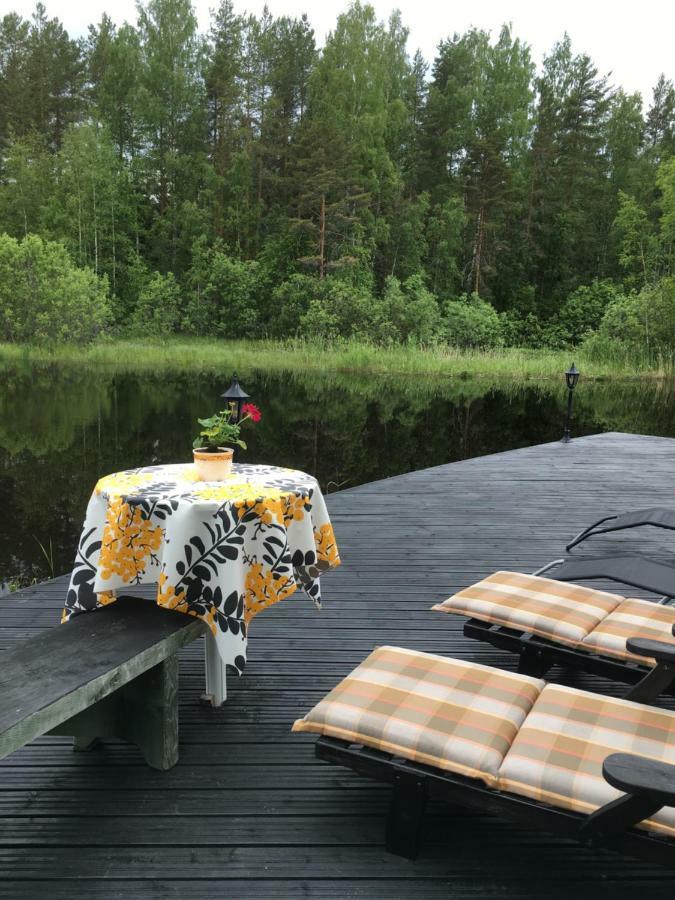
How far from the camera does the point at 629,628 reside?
2348mm

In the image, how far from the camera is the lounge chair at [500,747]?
142cm

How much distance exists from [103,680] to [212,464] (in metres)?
0.79

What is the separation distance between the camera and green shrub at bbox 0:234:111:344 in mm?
20188

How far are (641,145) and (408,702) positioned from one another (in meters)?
33.7

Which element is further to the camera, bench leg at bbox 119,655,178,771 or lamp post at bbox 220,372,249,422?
lamp post at bbox 220,372,249,422

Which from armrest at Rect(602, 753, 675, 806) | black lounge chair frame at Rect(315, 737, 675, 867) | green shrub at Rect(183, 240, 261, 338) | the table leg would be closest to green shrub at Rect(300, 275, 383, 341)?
green shrub at Rect(183, 240, 261, 338)

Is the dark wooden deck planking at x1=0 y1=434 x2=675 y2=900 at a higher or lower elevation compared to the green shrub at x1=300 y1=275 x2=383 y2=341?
lower

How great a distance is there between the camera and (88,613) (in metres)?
2.00

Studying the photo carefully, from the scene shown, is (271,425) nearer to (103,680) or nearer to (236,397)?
(236,397)

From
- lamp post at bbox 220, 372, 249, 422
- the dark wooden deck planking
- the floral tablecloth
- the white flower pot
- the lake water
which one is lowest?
the lake water

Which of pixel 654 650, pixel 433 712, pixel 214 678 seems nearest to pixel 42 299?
pixel 214 678

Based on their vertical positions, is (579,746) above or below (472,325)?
below

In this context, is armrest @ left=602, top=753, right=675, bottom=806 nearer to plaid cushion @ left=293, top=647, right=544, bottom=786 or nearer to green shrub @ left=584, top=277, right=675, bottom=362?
plaid cushion @ left=293, top=647, right=544, bottom=786

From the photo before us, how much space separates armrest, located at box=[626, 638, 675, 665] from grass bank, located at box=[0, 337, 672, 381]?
651 inches
